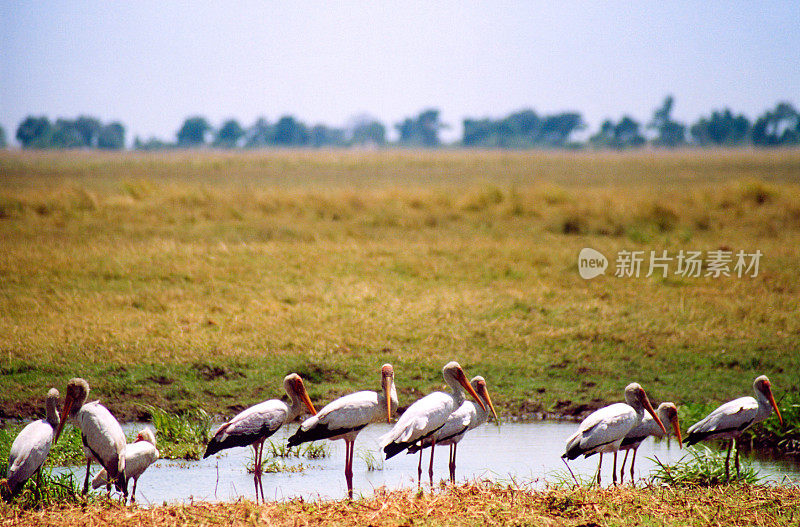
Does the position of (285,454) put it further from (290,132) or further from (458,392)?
(290,132)

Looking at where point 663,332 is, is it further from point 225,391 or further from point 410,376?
point 225,391

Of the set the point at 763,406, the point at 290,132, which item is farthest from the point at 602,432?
the point at 290,132

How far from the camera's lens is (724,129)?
13500 cm

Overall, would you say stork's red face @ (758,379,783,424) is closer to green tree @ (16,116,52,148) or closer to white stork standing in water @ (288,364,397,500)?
white stork standing in water @ (288,364,397,500)

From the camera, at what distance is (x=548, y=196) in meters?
26.9

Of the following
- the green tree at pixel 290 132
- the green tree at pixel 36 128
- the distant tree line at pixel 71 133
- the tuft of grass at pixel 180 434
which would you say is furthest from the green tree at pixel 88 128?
the tuft of grass at pixel 180 434

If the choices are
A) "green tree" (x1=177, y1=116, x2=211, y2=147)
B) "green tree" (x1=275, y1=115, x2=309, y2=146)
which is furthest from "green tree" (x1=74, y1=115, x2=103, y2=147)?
"green tree" (x1=275, y1=115, x2=309, y2=146)

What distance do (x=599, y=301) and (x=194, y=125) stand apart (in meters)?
138

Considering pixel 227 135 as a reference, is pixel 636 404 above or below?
below

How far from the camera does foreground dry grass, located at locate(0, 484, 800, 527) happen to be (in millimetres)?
5695

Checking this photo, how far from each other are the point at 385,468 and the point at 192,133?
142821 millimetres

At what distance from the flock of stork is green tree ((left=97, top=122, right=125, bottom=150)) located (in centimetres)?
9003

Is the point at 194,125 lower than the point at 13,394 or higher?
higher

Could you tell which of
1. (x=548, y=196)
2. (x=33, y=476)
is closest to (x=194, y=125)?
(x=548, y=196)
